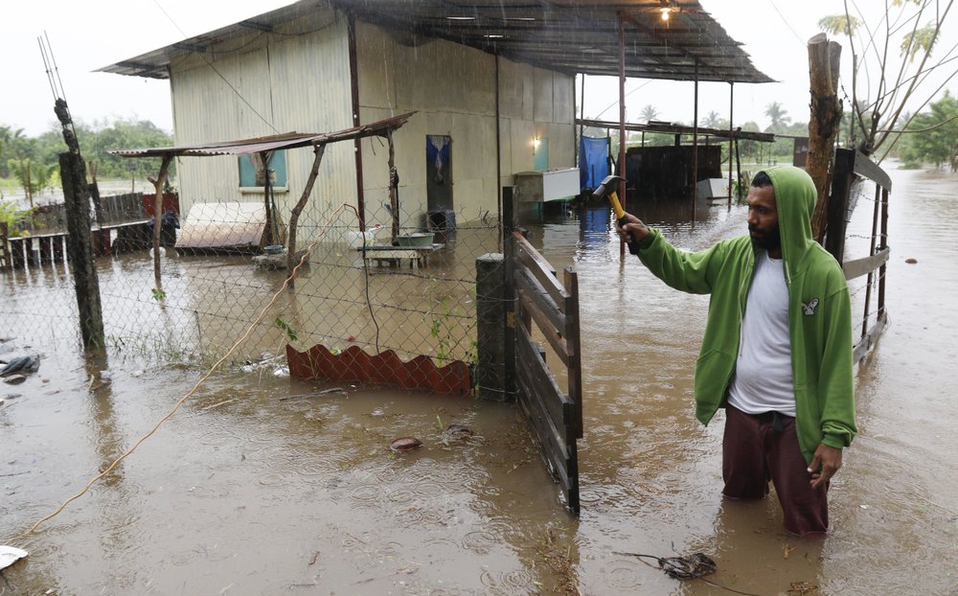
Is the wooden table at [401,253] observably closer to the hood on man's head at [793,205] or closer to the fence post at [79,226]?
the fence post at [79,226]

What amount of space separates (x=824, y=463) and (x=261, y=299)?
24.9ft

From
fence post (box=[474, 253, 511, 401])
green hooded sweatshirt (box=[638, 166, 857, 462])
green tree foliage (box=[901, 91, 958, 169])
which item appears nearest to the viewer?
green hooded sweatshirt (box=[638, 166, 857, 462])

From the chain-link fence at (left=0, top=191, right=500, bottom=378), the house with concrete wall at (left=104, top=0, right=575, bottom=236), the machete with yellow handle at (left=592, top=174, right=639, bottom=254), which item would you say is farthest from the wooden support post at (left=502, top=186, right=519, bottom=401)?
the house with concrete wall at (left=104, top=0, right=575, bottom=236)

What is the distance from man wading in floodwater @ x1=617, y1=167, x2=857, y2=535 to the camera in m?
2.52

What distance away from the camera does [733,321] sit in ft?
9.41

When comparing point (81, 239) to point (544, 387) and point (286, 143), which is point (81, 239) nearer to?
point (286, 143)

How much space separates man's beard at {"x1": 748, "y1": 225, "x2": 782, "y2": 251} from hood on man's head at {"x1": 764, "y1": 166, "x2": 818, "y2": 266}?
0.21 feet

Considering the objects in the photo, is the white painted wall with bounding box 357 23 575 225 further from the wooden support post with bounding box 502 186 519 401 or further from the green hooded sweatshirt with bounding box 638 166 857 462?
the green hooded sweatshirt with bounding box 638 166 857 462

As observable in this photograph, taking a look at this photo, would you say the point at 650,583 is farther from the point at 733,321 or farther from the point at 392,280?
the point at 392,280

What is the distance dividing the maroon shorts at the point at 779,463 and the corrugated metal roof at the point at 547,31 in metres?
8.29

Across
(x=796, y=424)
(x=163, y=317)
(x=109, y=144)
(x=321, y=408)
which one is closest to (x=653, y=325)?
(x=321, y=408)

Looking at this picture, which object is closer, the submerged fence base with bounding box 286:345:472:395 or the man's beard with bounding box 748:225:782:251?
the man's beard with bounding box 748:225:782:251

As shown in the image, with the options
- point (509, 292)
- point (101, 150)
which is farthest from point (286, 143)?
point (101, 150)

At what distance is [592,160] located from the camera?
22.8 m
